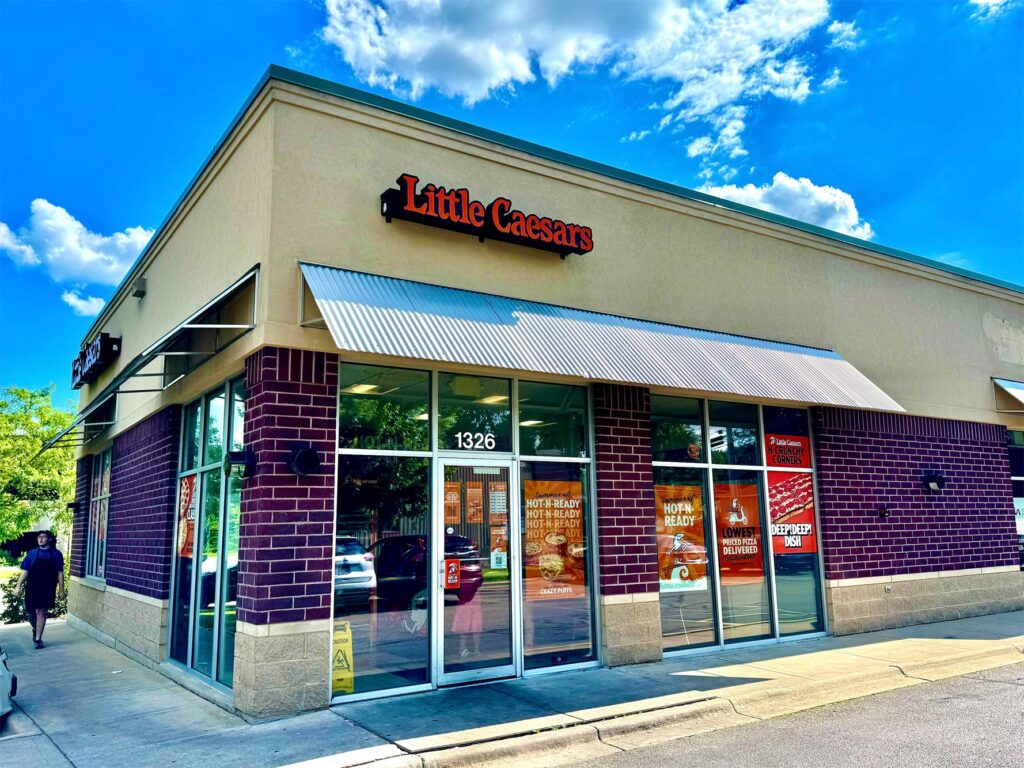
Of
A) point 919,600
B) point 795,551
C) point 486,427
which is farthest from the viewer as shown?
point 919,600

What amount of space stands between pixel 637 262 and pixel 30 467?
91.9 ft

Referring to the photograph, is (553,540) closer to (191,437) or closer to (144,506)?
(191,437)

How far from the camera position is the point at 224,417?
28.8 ft

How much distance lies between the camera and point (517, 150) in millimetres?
9422

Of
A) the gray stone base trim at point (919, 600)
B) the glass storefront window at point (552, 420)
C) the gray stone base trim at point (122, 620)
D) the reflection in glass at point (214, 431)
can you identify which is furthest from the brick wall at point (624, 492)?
the gray stone base trim at point (122, 620)

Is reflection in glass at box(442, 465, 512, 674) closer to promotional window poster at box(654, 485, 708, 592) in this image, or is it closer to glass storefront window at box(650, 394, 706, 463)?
promotional window poster at box(654, 485, 708, 592)

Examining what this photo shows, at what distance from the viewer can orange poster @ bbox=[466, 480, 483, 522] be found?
845 cm

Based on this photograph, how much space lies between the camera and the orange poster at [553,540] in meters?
8.81

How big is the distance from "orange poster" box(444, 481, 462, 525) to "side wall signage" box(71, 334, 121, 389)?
28.7 ft

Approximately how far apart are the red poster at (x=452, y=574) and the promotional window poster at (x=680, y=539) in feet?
9.36

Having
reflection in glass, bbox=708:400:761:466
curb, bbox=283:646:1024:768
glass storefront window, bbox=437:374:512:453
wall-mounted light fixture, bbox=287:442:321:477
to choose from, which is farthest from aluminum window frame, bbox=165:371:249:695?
reflection in glass, bbox=708:400:761:466

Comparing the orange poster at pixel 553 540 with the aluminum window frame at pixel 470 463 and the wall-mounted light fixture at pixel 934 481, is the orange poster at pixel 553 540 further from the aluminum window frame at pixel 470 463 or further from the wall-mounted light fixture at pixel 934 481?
the wall-mounted light fixture at pixel 934 481

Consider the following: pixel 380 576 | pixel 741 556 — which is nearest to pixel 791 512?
pixel 741 556

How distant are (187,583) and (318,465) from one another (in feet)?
11.1
